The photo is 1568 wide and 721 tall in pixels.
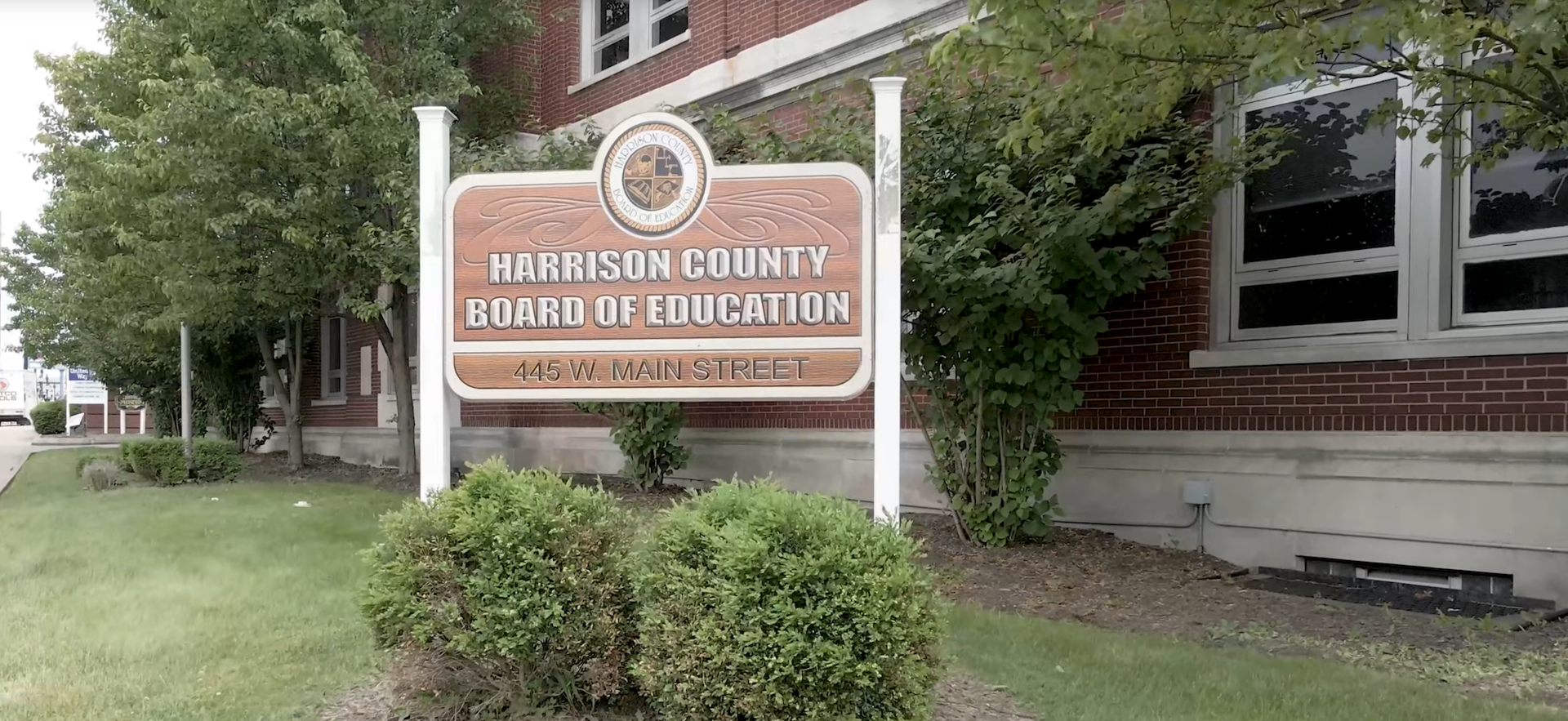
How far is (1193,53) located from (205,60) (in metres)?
8.97

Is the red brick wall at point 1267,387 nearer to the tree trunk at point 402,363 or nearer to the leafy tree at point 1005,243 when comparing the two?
the leafy tree at point 1005,243

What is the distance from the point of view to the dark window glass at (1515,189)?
629 centimetres

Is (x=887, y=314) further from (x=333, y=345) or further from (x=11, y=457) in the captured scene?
(x=11, y=457)

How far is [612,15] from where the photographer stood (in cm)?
1382

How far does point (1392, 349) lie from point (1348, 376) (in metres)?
0.33

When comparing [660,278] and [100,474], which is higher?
[660,278]

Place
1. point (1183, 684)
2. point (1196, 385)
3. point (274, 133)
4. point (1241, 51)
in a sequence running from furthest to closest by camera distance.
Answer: point (274, 133) < point (1196, 385) < point (1241, 51) < point (1183, 684)

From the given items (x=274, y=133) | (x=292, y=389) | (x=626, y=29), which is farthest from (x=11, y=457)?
(x=626, y=29)

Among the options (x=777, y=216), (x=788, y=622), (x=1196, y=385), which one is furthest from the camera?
(x=1196, y=385)

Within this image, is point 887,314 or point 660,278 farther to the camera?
point 660,278

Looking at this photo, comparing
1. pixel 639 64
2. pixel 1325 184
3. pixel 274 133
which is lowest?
pixel 1325 184

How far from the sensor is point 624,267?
14.8 ft

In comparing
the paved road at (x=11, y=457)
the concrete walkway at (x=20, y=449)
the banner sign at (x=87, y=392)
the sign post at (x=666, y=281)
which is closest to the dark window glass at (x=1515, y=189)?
the sign post at (x=666, y=281)

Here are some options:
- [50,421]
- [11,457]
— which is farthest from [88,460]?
[50,421]
